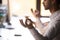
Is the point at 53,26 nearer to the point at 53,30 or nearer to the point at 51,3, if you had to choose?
the point at 53,30

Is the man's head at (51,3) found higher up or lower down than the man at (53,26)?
higher up

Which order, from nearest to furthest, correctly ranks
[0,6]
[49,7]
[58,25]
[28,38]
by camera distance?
[58,25] → [49,7] → [28,38] → [0,6]

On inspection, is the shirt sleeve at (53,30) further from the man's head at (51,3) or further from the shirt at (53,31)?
the man's head at (51,3)

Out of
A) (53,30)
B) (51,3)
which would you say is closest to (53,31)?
(53,30)

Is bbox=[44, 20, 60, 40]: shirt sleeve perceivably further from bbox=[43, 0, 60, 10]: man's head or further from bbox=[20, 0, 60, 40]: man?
bbox=[43, 0, 60, 10]: man's head

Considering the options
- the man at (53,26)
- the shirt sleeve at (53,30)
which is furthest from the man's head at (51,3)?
the shirt sleeve at (53,30)

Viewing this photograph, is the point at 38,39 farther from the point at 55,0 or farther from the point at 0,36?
the point at 0,36

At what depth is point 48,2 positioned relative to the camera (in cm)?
105

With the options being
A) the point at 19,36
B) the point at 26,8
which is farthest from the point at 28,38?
the point at 26,8

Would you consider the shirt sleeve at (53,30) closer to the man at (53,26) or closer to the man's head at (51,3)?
the man at (53,26)

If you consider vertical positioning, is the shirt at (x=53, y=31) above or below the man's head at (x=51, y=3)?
below

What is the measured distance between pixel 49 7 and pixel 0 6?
1404 millimetres

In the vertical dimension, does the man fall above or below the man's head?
below

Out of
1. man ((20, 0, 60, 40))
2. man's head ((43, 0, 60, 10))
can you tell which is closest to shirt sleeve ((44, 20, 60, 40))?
man ((20, 0, 60, 40))
